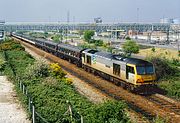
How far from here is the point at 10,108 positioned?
21.2 metres

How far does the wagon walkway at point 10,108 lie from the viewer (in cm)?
1859

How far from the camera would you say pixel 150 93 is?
28.3 metres

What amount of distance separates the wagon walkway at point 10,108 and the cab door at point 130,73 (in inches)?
362

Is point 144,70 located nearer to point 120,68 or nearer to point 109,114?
point 120,68

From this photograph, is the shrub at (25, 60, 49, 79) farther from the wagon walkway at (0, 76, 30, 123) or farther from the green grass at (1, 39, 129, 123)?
the green grass at (1, 39, 129, 123)

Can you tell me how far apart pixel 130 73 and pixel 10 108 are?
1066cm

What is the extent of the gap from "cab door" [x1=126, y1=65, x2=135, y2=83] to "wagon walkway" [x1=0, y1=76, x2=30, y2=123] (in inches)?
362

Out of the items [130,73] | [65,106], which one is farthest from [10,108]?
[130,73]

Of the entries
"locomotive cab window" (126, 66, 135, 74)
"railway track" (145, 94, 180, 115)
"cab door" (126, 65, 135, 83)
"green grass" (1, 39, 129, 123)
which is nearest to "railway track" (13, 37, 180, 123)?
"railway track" (145, 94, 180, 115)

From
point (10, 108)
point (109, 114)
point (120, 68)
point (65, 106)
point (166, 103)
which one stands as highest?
point (120, 68)

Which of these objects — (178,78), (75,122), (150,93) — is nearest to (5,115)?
(75,122)

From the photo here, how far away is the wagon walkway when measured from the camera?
18.6 m

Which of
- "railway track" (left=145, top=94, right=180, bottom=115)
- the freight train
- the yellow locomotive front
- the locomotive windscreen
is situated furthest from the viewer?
the freight train

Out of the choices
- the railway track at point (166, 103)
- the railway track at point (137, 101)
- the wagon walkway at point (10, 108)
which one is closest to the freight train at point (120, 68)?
the railway track at point (137, 101)
